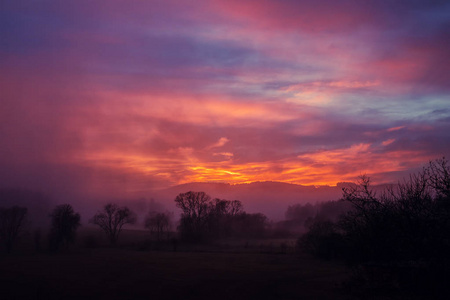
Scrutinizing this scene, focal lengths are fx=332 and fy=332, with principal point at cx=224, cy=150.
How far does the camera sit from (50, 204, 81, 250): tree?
63562 millimetres

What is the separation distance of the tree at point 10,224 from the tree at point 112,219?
716 inches

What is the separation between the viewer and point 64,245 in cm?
6588

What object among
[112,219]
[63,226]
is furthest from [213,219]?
[63,226]

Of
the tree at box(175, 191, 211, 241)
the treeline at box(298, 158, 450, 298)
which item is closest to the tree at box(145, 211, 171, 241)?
the tree at box(175, 191, 211, 241)

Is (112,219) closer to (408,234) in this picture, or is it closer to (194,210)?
(194,210)

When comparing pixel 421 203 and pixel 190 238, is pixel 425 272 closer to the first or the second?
pixel 421 203

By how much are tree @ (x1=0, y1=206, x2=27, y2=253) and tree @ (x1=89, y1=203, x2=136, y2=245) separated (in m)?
18.2

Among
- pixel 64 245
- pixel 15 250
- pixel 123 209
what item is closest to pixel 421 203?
pixel 64 245

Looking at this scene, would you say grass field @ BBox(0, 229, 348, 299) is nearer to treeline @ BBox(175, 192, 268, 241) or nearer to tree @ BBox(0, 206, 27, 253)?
tree @ BBox(0, 206, 27, 253)

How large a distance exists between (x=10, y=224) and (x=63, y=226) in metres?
11.4

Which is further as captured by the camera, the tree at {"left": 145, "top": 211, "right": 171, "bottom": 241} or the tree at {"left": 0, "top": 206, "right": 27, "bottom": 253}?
the tree at {"left": 145, "top": 211, "right": 171, "bottom": 241}

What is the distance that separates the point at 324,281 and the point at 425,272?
1211 centimetres

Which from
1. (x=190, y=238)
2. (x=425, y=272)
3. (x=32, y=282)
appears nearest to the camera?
(x=425, y=272)

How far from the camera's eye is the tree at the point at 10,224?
65225 mm
